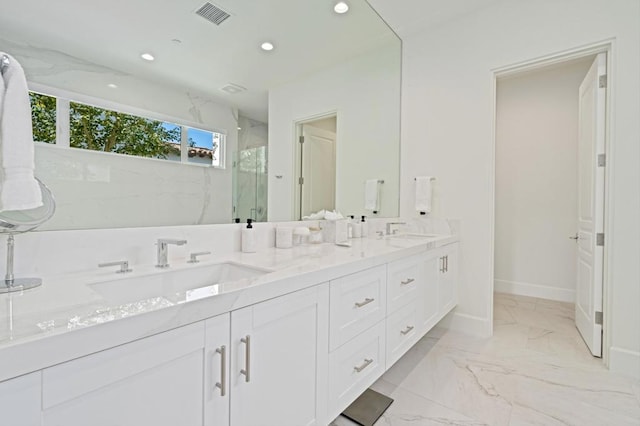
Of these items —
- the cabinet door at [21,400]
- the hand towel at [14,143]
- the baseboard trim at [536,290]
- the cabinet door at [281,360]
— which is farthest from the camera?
the baseboard trim at [536,290]

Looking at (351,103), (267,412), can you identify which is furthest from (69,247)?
(351,103)

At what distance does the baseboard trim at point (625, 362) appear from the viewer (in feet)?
6.29

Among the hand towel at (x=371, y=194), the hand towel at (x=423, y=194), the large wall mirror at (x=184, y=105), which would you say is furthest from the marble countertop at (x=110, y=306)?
the hand towel at (x=423, y=194)

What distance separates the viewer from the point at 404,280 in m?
1.73

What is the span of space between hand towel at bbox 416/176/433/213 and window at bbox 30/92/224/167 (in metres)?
1.92

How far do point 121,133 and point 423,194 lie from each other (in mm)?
2350

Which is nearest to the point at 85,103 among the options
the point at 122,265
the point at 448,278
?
the point at 122,265

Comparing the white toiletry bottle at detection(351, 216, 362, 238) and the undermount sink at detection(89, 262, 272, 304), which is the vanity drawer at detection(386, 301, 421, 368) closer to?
the white toiletry bottle at detection(351, 216, 362, 238)

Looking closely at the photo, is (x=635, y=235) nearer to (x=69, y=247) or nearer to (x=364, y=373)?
(x=364, y=373)

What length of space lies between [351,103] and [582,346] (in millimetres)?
2626

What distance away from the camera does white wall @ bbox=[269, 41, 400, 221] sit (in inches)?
72.7

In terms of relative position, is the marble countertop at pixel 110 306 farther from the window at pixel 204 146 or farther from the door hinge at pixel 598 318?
the door hinge at pixel 598 318

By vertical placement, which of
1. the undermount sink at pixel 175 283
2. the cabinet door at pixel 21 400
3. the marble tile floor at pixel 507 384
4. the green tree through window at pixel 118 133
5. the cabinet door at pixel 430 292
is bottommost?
the marble tile floor at pixel 507 384

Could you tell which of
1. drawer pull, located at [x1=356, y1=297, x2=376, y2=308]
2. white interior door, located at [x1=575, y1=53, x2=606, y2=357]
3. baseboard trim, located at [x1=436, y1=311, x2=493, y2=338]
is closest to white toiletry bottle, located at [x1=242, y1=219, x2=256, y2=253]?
drawer pull, located at [x1=356, y1=297, x2=376, y2=308]
